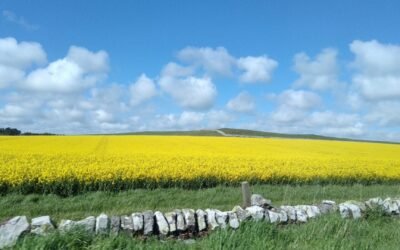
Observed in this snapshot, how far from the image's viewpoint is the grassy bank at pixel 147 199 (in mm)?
13023

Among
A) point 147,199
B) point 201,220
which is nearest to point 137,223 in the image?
point 201,220

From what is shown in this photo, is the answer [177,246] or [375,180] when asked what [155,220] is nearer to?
[177,246]

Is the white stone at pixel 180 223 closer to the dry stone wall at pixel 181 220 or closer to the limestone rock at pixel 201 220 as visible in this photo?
the dry stone wall at pixel 181 220

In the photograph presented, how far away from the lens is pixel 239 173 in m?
18.7

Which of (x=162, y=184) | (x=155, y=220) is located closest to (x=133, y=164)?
(x=162, y=184)

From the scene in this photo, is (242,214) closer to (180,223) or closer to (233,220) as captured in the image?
(233,220)

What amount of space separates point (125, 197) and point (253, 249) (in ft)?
31.3

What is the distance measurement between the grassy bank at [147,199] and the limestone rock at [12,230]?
182 inches

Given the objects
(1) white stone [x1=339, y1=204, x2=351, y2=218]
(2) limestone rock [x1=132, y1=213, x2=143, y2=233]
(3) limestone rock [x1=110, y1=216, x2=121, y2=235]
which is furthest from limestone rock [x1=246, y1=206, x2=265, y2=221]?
(3) limestone rock [x1=110, y1=216, x2=121, y2=235]

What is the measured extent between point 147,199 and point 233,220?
21.7ft

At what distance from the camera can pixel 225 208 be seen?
44.8ft

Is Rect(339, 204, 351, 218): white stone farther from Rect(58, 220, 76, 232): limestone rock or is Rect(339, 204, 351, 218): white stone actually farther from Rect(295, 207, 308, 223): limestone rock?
Rect(58, 220, 76, 232): limestone rock

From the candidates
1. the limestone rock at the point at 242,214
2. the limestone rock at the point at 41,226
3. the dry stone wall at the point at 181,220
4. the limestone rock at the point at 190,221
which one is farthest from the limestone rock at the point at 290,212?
the limestone rock at the point at 41,226

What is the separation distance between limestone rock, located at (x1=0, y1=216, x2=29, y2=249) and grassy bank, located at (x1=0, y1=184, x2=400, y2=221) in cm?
461
